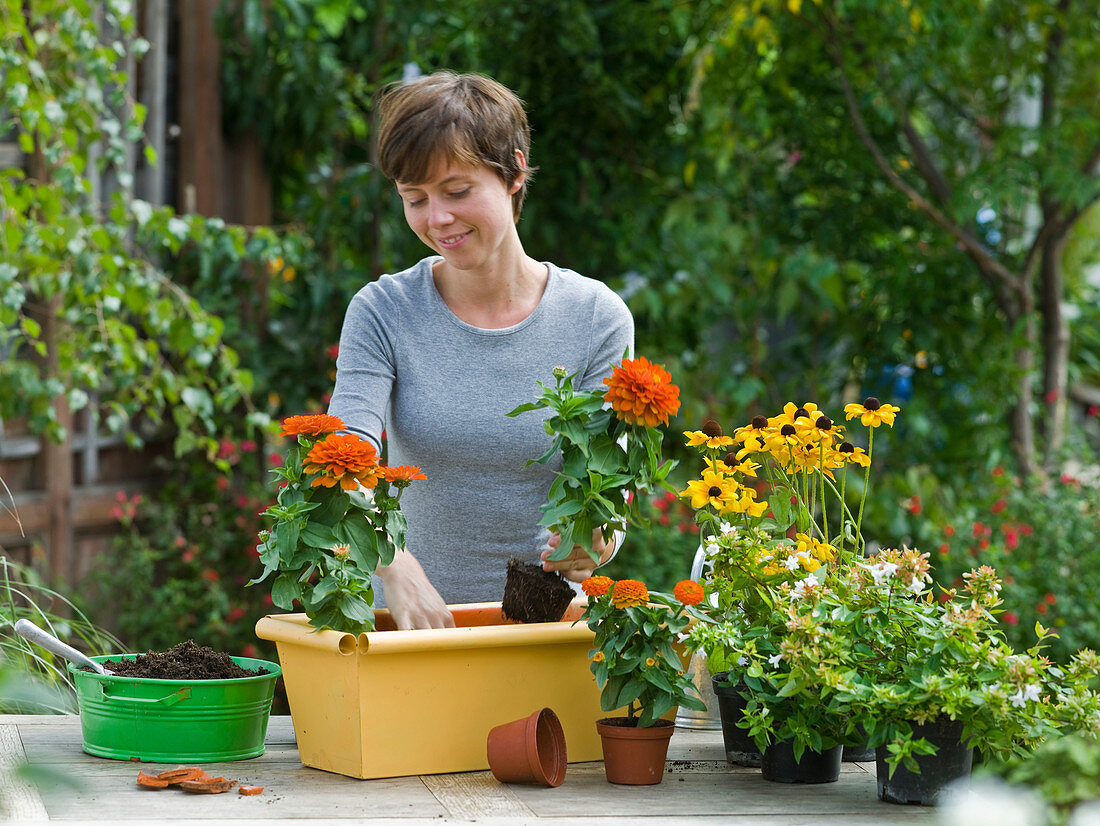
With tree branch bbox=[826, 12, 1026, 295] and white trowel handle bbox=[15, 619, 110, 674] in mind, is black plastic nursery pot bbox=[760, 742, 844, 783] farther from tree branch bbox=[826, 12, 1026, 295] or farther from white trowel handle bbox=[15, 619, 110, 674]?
tree branch bbox=[826, 12, 1026, 295]

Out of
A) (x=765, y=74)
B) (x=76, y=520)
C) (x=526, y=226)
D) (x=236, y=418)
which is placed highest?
(x=765, y=74)

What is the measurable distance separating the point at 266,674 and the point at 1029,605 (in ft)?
9.54

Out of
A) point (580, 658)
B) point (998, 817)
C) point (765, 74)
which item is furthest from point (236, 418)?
point (998, 817)

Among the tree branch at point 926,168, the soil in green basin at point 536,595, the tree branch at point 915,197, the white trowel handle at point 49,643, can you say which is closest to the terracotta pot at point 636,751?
the soil in green basin at point 536,595

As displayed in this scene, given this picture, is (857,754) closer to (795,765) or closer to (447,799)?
(795,765)

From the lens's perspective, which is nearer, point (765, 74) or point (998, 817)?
point (998, 817)

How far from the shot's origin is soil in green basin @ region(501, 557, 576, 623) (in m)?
1.56

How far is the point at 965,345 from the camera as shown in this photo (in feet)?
14.3

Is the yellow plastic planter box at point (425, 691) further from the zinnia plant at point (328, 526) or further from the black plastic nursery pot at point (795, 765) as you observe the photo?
the black plastic nursery pot at point (795, 765)

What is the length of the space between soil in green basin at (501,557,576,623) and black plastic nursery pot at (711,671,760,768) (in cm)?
23

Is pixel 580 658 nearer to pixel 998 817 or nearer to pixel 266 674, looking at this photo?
pixel 266 674

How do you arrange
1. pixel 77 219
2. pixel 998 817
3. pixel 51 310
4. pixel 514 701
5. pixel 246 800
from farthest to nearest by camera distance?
pixel 51 310, pixel 77 219, pixel 514 701, pixel 246 800, pixel 998 817

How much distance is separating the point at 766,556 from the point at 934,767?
29cm

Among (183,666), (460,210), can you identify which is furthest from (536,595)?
(460,210)
